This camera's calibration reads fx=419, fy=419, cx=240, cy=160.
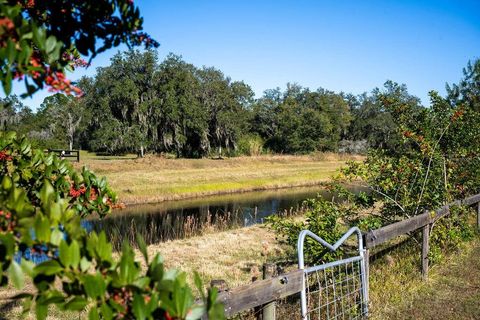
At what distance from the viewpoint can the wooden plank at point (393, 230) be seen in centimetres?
605

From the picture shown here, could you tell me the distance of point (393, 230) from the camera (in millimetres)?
6688

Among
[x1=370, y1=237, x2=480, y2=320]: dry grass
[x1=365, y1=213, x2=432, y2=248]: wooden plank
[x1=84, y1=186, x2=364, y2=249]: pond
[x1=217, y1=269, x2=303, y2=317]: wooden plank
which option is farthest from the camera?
[x1=84, y1=186, x2=364, y2=249]: pond

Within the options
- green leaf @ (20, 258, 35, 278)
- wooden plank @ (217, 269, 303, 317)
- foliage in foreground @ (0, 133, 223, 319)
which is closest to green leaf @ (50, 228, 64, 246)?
foliage in foreground @ (0, 133, 223, 319)

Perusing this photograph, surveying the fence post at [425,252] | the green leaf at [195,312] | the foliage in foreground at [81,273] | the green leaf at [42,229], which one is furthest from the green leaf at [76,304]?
the fence post at [425,252]

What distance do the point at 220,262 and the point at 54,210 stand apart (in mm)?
10003

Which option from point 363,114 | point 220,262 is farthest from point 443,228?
point 363,114

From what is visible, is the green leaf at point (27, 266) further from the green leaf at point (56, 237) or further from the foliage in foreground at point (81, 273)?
the green leaf at point (56, 237)

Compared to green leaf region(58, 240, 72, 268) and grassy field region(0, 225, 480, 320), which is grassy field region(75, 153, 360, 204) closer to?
grassy field region(0, 225, 480, 320)

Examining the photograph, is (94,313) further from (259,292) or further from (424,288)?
(424,288)

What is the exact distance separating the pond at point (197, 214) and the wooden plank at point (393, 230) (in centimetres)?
821

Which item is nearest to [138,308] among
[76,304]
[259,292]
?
[76,304]

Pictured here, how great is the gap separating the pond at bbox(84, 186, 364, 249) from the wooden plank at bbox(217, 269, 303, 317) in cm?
1144

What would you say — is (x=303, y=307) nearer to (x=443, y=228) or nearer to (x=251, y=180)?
(x=443, y=228)

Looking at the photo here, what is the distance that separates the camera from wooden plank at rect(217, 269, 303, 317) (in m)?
3.79
